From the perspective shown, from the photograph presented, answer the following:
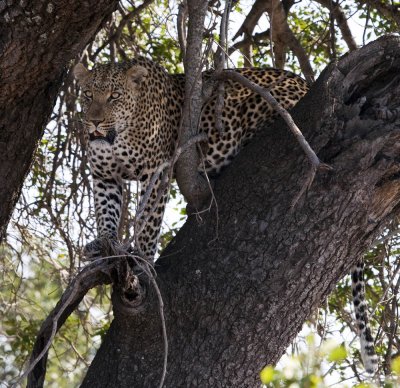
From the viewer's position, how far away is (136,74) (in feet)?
21.9

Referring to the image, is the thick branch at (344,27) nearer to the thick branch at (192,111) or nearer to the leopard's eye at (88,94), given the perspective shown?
the leopard's eye at (88,94)

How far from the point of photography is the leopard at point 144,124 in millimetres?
6438

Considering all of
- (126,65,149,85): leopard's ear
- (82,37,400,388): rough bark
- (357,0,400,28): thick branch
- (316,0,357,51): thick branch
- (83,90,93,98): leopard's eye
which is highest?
(316,0,357,51): thick branch

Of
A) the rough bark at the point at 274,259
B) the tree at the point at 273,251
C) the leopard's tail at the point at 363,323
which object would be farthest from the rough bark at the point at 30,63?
the leopard's tail at the point at 363,323

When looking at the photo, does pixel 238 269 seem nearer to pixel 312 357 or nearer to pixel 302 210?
pixel 302 210

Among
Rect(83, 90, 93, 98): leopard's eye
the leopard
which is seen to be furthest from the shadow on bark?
Rect(83, 90, 93, 98): leopard's eye

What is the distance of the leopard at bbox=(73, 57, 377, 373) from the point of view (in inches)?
253

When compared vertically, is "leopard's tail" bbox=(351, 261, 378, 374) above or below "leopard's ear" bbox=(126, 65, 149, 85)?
below

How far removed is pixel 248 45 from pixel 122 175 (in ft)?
5.82

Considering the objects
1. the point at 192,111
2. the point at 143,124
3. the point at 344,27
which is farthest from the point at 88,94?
the point at 344,27

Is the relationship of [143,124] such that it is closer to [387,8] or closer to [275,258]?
[275,258]

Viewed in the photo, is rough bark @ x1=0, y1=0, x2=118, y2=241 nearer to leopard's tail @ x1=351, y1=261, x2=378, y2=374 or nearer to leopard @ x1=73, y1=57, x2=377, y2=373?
leopard @ x1=73, y1=57, x2=377, y2=373

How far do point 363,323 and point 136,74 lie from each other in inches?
92.1

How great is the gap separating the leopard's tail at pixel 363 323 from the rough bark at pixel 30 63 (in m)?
2.32
